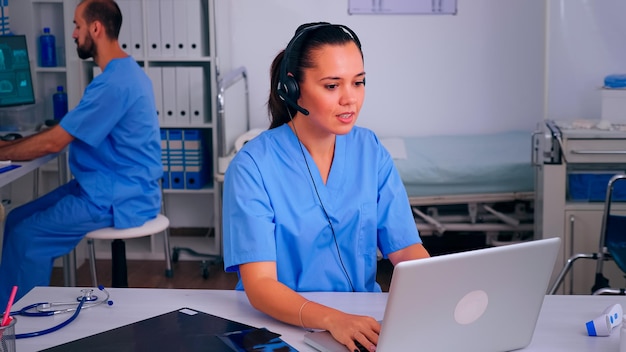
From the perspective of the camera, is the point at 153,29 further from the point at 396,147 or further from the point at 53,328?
the point at 53,328

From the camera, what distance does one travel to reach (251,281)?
171cm

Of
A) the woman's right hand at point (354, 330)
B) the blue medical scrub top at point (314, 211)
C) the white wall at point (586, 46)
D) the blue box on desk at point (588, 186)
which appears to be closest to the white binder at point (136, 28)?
the white wall at point (586, 46)

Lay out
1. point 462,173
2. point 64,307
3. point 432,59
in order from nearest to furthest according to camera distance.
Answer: point 64,307 → point 462,173 → point 432,59

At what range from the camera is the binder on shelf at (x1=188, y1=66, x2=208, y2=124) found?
13.7 feet

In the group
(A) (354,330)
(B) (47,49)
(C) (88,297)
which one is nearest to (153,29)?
(B) (47,49)

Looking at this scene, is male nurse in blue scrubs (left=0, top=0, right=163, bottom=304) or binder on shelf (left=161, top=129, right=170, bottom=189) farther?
binder on shelf (left=161, top=129, right=170, bottom=189)

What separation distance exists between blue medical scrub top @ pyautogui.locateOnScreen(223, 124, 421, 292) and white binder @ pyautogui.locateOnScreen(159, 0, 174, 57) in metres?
2.40

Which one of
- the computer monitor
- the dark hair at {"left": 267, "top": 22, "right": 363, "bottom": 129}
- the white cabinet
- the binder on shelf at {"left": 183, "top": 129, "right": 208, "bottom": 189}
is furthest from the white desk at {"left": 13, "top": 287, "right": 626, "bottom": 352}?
the binder on shelf at {"left": 183, "top": 129, "right": 208, "bottom": 189}

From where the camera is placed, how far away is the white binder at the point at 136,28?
4.18 metres

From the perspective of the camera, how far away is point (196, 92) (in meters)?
4.21

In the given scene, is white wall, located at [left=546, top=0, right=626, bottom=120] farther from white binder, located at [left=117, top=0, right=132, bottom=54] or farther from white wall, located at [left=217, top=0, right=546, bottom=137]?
white binder, located at [left=117, top=0, right=132, bottom=54]

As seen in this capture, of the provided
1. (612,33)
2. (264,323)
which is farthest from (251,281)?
(612,33)

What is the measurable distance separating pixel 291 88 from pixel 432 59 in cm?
299

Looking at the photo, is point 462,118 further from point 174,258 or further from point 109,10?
point 109,10
